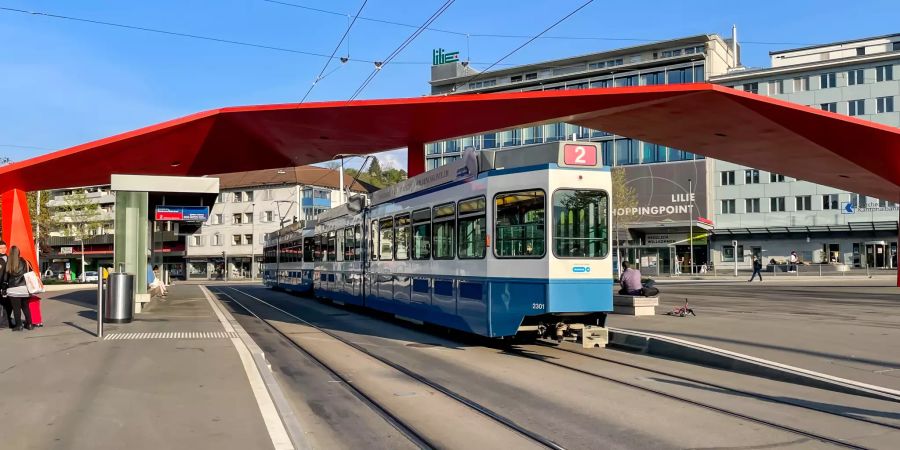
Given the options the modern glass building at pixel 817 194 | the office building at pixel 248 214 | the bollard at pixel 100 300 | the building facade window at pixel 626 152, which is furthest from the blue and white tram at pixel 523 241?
the office building at pixel 248 214

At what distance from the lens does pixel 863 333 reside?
43.9 ft

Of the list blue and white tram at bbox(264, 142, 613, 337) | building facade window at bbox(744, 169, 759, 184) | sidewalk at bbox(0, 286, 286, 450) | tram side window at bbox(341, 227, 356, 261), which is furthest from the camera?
building facade window at bbox(744, 169, 759, 184)

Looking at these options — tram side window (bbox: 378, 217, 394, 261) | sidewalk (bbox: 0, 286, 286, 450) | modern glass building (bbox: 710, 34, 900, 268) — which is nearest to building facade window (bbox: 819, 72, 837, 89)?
modern glass building (bbox: 710, 34, 900, 268)

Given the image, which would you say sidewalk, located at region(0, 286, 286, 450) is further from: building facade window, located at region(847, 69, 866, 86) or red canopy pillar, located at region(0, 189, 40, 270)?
building facade window, located at region(847, 69, 866, 86)

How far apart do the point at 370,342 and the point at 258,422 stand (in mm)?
7311

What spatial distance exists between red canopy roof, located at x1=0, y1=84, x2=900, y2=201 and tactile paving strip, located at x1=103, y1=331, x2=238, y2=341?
20.7 ft

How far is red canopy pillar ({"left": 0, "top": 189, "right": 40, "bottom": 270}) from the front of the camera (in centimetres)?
1844

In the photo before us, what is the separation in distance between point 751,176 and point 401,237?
61221mm

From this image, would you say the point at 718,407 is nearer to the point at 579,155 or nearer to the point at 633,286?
the point at 579,155

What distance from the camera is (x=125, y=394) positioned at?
771 cm

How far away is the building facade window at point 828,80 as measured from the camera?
212 ft

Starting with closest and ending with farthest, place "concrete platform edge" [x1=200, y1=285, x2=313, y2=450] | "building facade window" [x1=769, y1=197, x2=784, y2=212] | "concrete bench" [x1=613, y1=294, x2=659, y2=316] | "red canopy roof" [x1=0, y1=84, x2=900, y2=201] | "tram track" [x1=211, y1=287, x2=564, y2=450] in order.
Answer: "concrete platform edge" [x1=200, y1=285, x2=313, y2=450] → "tram track" [x1=211, y1=287, x2=564, y2=450] → "concrete bench" [x1=613, y1=294, x2=659, y2=316] → "red canopy roof" [x1=0, y1=84, x2=900, y2=201] → "building facade window" [x1=769, y1=197, x2=784, y2=212]

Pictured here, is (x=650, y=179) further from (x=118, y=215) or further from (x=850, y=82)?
(x=118, y=215)

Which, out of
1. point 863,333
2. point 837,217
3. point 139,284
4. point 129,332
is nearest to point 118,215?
point 139,284
